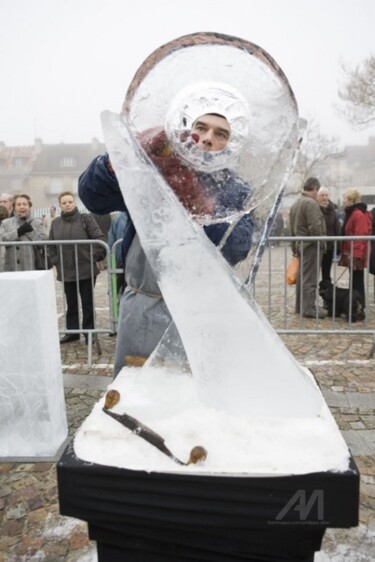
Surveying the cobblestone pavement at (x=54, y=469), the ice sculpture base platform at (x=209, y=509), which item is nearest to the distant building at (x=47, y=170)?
the cobblestone pavement at (x=54, y=469)

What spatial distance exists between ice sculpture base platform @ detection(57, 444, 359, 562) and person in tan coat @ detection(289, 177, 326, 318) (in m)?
4.89

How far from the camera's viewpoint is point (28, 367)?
8.84 ft

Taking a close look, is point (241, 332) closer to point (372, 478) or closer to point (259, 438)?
point (259, 438)

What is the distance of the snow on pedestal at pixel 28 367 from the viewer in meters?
2.61

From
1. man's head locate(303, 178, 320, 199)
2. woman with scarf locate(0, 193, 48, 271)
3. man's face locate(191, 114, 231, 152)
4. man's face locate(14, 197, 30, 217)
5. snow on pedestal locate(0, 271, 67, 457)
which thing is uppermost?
man's head locate(303, 178, 320, 199)

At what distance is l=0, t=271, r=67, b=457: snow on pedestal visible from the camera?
261 cm

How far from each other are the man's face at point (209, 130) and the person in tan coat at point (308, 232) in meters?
4.67

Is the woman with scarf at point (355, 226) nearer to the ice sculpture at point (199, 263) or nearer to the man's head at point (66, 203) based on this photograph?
the man's head at point (66, 203)

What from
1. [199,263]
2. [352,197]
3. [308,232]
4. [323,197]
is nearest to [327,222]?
[323,197]

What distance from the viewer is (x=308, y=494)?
0.96 meters

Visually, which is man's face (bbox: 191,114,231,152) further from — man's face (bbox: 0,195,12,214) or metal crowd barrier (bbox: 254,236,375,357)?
man's face (bbox: 0,195,12,214)

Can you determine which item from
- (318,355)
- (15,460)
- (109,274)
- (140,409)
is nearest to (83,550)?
(15,460)

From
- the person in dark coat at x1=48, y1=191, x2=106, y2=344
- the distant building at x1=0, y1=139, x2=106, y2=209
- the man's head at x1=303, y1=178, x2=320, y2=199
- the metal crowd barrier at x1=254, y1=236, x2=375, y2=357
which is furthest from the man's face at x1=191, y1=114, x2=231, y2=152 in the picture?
the distant building at x1=0, y1=139, x2=106, y2=209

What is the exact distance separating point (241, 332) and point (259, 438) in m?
0.23
